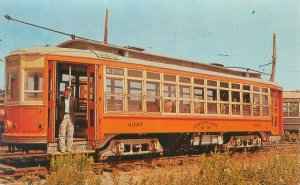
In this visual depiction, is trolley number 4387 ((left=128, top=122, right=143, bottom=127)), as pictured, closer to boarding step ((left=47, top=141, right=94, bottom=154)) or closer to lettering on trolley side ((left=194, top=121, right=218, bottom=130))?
boarding step ((left=47, top=141, right=94, bottom=154))

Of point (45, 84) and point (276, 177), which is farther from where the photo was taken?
point (45, 84)

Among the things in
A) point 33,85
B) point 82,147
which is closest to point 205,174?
point 82,147

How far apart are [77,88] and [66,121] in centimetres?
237

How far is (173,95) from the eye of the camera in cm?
1194

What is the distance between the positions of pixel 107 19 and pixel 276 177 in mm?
17103

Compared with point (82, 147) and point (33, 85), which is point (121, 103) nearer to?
point (82, 147)

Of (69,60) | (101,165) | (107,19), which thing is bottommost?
(101,165)

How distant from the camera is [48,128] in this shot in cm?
930


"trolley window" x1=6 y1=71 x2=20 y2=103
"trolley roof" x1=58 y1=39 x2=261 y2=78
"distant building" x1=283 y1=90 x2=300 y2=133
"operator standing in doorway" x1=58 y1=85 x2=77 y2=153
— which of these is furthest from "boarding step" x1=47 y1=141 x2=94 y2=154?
"distant building" x1=283 y1=90 x2=300 y2=133

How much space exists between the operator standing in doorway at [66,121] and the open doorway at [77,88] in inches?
24.2

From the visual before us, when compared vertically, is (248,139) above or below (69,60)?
below

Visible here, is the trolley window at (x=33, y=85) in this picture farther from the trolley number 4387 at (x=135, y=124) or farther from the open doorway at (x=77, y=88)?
the trolley number 4387 at (x=135, y=124)

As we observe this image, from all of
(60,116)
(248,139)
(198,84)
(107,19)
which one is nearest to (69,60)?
(60,116)

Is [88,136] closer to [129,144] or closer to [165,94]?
[129,144]
